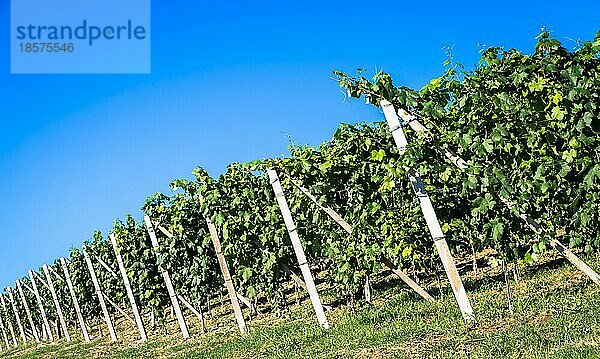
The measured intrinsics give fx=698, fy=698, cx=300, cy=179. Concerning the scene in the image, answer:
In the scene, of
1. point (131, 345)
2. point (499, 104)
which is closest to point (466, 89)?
point (499, 104)

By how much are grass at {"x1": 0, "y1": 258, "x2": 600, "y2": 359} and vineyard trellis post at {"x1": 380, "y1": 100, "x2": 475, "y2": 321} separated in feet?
0.72

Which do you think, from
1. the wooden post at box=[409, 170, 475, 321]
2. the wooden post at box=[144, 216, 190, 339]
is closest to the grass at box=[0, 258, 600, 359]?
the wooden post at box=[409, 170, 475, 321]

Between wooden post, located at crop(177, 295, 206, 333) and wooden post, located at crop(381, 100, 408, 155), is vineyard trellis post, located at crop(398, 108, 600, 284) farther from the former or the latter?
wooden post, located at crop(177, 295, 206, 333)

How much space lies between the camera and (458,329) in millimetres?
7613

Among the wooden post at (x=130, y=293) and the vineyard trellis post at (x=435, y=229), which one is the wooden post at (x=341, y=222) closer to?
the vineyard trellis post at (x=435, y=229)

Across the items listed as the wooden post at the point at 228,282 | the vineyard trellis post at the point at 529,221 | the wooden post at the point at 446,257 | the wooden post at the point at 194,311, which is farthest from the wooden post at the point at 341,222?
the wooden post at the point at 194,311

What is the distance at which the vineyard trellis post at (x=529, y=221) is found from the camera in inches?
287

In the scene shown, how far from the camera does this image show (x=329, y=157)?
1038 centimetres

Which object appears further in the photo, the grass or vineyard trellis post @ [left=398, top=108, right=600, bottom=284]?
vineyard trellis post @ [left=398, top=108, right=600, bottom=284]

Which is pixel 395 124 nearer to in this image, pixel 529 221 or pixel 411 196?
pixel 529 221

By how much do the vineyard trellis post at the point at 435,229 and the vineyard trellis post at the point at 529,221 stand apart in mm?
136

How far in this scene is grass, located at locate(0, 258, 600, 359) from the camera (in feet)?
20.7

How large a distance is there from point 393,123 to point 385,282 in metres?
9.21

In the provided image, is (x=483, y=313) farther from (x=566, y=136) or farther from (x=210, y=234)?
(x=210, y=234)
